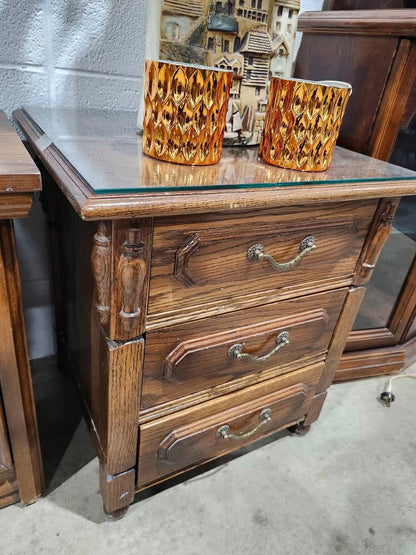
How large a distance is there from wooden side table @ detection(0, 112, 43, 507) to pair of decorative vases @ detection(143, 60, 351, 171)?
0.19 meters

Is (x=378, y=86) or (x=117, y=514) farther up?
(x=378, y=86)

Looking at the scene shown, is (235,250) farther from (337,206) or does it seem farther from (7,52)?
(7,52)

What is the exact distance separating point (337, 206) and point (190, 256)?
28 cm

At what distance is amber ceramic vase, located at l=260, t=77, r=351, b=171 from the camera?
624mm

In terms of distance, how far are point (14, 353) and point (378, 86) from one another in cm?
85

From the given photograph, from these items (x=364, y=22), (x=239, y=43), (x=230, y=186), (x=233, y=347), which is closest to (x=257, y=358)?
(x=233, y=347)

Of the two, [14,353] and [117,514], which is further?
[117,514]

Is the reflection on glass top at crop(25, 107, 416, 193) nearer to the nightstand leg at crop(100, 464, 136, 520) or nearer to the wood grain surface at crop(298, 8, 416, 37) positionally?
the wood grain surface at crop(298, 8, 416, 37)

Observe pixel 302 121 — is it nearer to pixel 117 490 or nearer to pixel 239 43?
pixel 239 43

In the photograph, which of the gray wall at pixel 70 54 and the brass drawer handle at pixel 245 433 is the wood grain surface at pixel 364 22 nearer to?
the gray wall at pixel 70 54

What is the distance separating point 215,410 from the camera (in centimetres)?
81

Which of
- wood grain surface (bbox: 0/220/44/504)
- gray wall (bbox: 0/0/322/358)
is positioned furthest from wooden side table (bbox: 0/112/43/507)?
gray wall (bbox: 0/0/322/358)

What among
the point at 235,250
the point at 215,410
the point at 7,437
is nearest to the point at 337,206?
the point at 235,250

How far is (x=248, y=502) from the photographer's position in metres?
0.92
